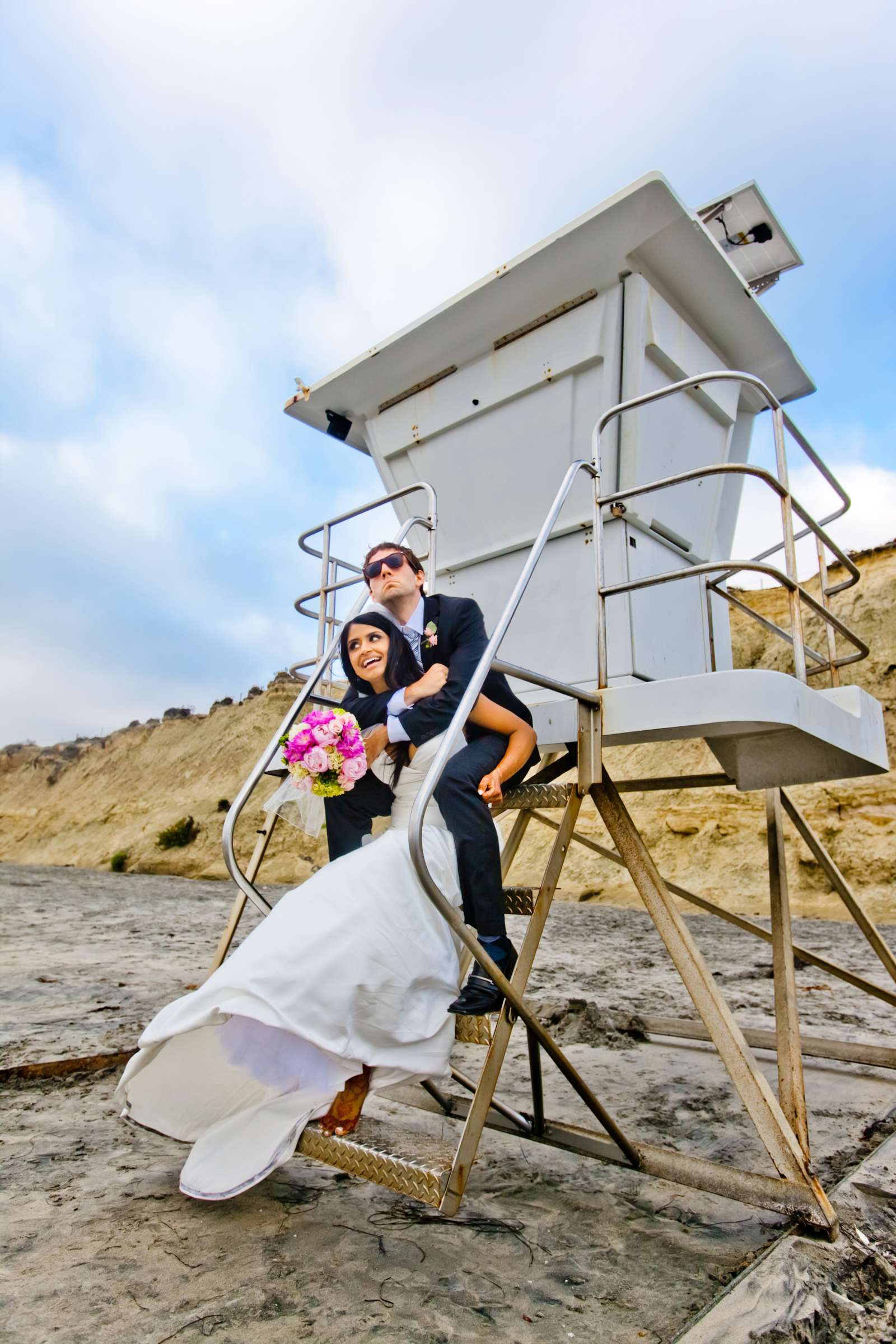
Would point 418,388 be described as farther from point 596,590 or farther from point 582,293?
point 596,590

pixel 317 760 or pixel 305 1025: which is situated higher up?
pixel 317 760

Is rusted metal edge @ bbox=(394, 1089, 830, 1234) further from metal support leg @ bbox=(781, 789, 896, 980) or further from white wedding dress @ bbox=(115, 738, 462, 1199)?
metal support leg @ bbox=(781, 789, 896, 980)

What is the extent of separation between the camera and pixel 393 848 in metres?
2.65

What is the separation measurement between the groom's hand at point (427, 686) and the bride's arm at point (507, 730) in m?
0.17

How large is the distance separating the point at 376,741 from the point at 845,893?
9.52 feet

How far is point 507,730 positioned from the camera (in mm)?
3139

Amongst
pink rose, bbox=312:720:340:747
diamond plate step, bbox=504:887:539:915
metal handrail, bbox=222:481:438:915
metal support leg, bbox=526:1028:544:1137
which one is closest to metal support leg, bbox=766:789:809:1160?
metal support leg, bbox=526:1028:544:1137

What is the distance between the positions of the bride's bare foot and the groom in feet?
1.22

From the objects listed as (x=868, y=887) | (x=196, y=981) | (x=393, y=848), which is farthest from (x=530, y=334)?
(x=868, y=887)

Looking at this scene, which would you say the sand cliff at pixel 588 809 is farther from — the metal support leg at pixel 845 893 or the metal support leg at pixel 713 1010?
the metal support leg at pixel 713 1010

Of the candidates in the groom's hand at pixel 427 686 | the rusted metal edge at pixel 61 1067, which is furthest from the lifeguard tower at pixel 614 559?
the rusted metal edge at pixel 61 1067

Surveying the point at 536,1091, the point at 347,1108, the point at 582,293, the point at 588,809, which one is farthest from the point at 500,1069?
the point at 588,809

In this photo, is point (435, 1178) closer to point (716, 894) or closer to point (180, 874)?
point (716, 894)

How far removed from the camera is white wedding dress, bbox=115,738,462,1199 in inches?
91.1
